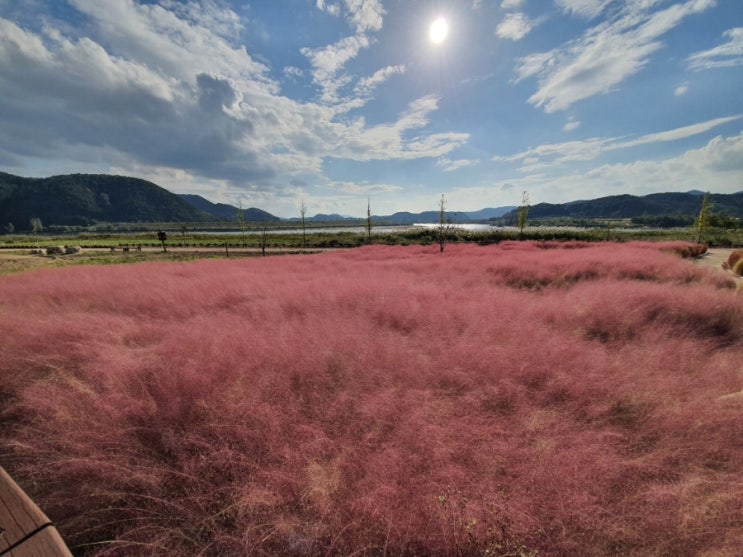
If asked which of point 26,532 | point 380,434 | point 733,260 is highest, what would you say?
point 26,532

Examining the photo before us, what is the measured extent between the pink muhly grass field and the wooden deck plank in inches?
49.3

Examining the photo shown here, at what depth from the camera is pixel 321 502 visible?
103 inches

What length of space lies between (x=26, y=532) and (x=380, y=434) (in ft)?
8.84

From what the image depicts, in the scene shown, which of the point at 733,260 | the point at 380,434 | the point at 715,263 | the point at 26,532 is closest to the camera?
the point at 26,532

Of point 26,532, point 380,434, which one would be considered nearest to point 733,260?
point 380,434

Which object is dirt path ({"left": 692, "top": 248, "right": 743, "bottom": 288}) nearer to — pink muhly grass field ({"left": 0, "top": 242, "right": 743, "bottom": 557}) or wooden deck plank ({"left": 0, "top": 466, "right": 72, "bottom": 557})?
pink muhly grass field ({"left": 0, "top": 242, "right": 743, "bottom": 557})

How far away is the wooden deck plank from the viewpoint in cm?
142

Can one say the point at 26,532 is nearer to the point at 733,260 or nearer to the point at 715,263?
the point at 733,260

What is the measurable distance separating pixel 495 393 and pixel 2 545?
14.4 feet

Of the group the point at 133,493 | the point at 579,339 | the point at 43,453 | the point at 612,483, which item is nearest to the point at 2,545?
the point at 133,493

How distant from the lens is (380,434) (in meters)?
3.42

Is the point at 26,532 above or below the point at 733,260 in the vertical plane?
above

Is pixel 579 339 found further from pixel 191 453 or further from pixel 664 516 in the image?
pixel 191 453

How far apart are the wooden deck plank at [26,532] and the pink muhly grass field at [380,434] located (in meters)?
1.25
